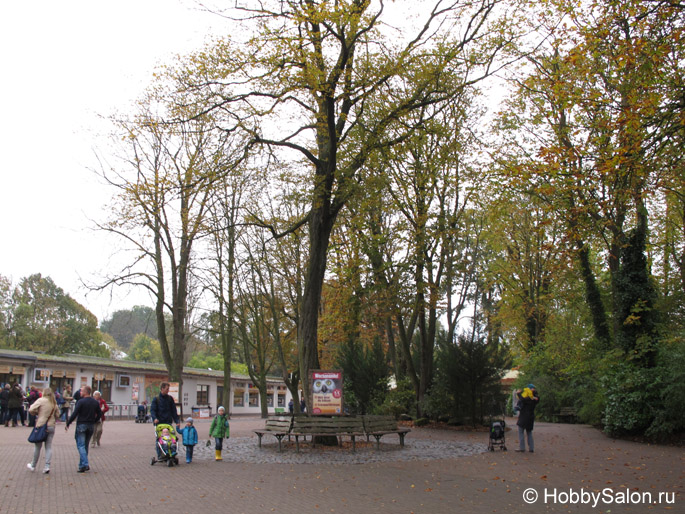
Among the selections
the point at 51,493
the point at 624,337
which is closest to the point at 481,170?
the point at 624,337

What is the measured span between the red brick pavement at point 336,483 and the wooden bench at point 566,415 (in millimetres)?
15373

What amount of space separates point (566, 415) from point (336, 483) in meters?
23.1

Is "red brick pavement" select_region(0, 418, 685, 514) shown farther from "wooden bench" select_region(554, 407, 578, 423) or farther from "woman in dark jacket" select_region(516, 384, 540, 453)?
"wooden bench" select_region(554, 407, 578, 423)

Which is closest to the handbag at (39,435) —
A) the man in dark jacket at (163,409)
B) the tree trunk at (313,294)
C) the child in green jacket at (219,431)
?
the man in dark jacket at (163,409)

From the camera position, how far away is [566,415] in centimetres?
2872

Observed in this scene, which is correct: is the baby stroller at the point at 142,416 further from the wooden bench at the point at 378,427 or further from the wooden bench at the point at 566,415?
the wooden bench at the point at 566,415

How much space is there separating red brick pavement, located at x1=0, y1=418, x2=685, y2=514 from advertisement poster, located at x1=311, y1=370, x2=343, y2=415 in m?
3.43

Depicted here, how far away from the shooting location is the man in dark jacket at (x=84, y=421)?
1012cm

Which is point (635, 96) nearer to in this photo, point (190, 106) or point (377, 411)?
point (190, 106)

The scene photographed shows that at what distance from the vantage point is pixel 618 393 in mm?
17172

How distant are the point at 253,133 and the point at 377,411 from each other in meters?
14.9

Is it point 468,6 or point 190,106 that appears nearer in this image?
point 190,106

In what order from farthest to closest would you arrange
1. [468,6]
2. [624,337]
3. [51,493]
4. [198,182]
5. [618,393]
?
[624,337] < [618,393] < [468,6] < [198,182] < [51,493]

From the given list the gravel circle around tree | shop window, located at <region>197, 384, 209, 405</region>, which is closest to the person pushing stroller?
the gravel circle around tree
